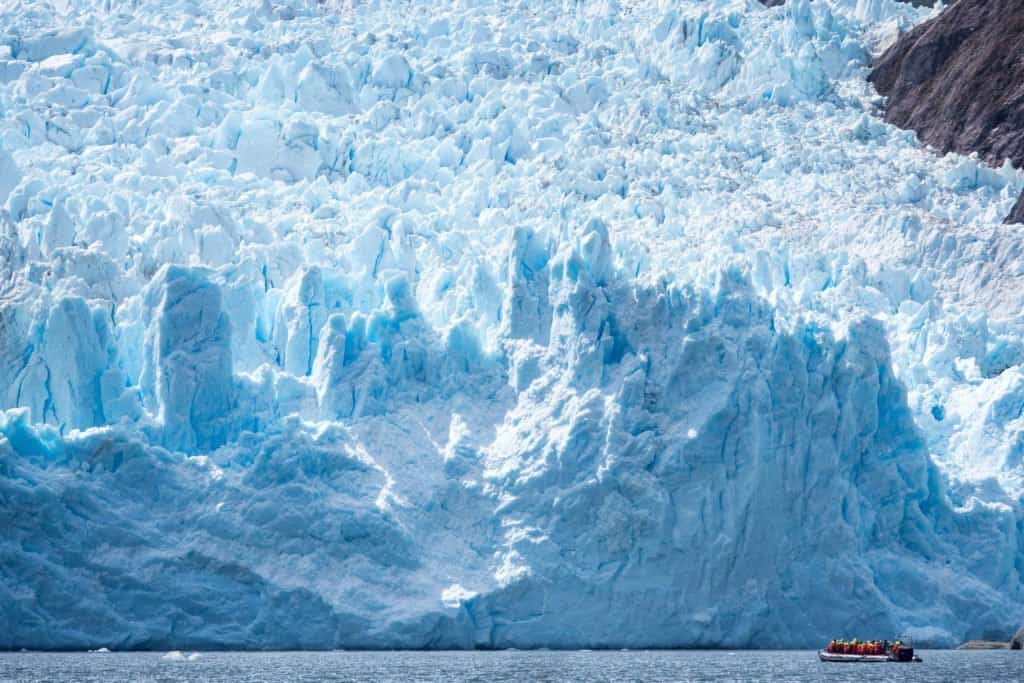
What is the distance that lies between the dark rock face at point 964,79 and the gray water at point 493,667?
18.7 meters

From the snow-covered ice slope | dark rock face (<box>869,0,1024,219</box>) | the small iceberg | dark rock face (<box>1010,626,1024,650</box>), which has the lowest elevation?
dark rock face (<box>1010,626,1024,650</box>)

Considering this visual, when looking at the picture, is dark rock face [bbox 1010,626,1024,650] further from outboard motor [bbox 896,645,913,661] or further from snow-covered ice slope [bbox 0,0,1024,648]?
outboard motor [bbox 896,645,913,661]

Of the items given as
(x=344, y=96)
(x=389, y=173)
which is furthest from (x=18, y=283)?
(x=344, y=96)

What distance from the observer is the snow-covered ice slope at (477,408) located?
35.6m

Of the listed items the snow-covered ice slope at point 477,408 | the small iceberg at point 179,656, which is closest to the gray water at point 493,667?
the small iceberg at point 179,656

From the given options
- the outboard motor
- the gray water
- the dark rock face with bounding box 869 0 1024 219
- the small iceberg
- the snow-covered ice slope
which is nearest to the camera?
the gray water

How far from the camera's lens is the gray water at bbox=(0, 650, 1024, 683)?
31812 millimetres

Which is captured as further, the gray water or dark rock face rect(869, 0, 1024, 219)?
dark rock face rect(869, 0, 1024, 219)

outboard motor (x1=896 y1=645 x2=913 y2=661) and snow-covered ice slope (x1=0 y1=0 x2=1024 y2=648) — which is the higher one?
snow-covered ice slope (x1=0 y1=0 x2=1024 y2=648)

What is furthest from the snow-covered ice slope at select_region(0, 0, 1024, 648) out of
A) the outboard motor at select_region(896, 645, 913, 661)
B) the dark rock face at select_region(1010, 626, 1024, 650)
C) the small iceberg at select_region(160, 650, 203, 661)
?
the outboard motor at select_region(896, 645, 913, 661)

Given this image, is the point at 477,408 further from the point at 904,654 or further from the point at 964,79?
the point at 964,79

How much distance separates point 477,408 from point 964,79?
25.2 metres

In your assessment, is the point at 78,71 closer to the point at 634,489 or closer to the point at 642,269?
the point at 642,269

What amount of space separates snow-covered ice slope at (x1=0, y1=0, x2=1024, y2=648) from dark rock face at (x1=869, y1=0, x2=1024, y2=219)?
7.52 meters
